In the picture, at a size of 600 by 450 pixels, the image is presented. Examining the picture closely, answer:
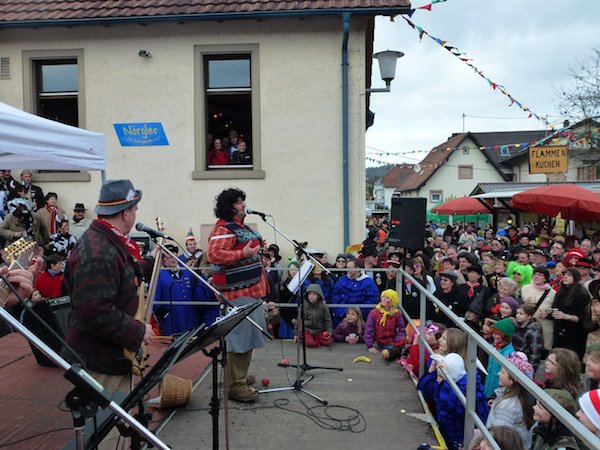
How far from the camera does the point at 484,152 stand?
44562 mm

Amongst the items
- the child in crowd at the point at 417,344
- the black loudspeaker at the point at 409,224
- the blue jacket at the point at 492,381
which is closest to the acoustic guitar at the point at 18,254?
the child in crowd at the point at 417,344

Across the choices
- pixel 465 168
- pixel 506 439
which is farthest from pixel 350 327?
pixel 465 168

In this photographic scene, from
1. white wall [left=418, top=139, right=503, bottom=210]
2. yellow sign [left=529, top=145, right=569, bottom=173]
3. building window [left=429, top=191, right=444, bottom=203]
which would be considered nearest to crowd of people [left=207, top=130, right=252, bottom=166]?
yellow sign [left=529, top=145, right=569, bottom=173]

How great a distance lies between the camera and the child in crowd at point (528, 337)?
564 centimetres

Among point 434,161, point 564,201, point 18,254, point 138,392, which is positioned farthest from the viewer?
point 434,161

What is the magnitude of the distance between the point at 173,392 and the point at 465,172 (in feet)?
151

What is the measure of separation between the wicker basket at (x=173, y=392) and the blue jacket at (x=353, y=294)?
304cm

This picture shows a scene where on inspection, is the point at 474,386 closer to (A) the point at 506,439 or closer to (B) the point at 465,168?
(A) the point at 506,439

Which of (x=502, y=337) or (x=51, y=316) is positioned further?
(x=502, y=337)

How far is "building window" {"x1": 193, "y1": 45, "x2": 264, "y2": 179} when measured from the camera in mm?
8766

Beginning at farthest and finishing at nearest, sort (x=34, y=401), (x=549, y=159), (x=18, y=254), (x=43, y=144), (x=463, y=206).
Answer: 1. (x=463, y=206)
2. (x=549, y=159)
3. (x=43, y=144)
4. (x=34, y=401)
5. (x=18, y=254)

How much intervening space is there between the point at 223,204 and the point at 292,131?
15.0 feet

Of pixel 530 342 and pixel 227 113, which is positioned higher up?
pixel 227 113

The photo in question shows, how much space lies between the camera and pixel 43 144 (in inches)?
196
